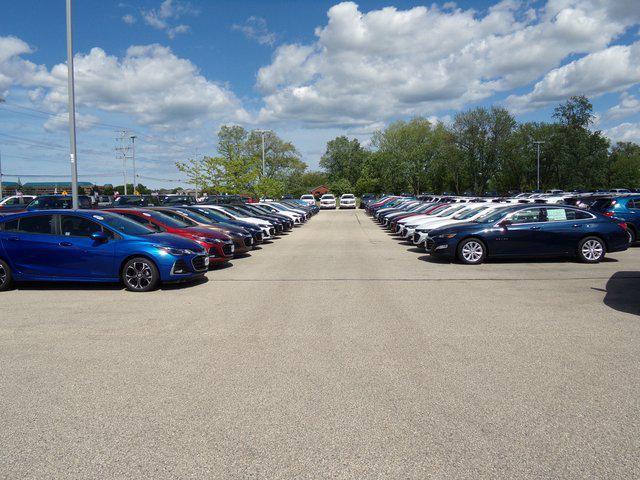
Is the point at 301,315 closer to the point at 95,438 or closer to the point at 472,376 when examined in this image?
the point at 472,376

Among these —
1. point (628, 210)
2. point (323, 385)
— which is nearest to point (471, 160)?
point (628, 210)

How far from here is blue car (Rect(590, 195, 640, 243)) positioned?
1612 cm

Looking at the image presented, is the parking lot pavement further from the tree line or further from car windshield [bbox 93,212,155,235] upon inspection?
the tree line

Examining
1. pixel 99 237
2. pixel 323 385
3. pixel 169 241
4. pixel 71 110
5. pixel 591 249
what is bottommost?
pixel 323 385

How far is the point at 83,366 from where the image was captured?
17.1 ft

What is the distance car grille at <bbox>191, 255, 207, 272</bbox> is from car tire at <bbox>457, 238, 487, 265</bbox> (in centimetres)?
609

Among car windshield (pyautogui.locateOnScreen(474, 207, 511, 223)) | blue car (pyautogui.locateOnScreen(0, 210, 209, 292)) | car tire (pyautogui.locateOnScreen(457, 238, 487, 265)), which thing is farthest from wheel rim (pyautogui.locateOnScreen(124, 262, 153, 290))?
car windshield (pyautogui.locateOnScreen(474, 207, 511, 223))

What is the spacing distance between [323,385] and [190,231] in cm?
921

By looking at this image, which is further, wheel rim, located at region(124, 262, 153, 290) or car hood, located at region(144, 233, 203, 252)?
car hood, located at region(144, 233, 203, 252)

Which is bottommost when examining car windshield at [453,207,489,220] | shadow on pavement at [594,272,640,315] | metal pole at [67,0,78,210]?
shadow on pavement at [594,272,640,315]

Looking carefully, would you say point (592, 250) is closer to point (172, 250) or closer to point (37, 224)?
point (172, 250)

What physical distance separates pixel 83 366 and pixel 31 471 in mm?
2072

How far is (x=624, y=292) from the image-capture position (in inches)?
345

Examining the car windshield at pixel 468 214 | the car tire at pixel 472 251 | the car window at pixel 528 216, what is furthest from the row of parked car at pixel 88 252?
the car windshield at pixel 468 214
